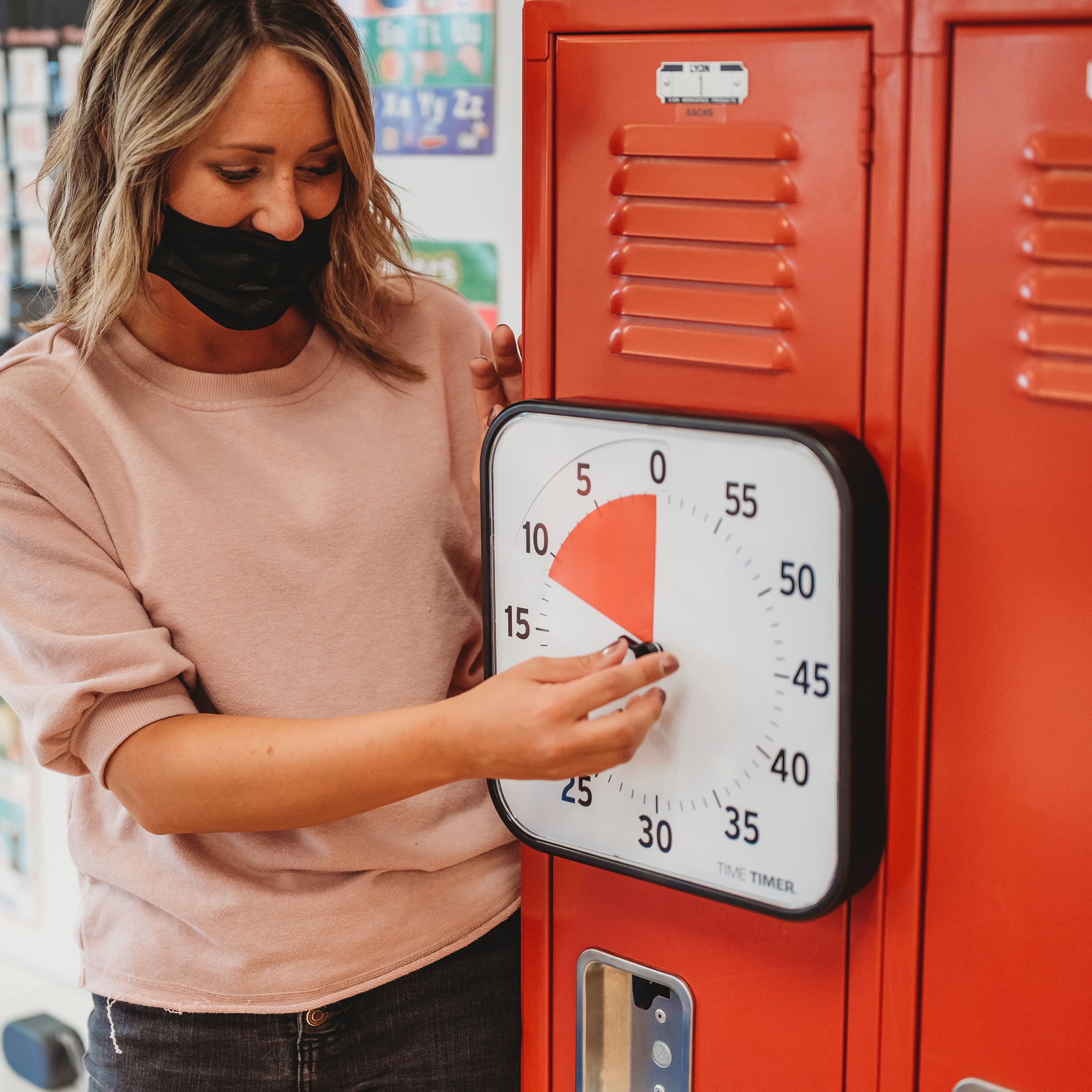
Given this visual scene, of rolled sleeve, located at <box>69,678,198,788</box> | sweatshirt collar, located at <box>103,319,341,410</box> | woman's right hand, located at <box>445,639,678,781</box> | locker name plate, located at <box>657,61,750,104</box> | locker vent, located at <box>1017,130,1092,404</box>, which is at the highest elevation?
locker name plate, located at <box>657,61,750,104</box>

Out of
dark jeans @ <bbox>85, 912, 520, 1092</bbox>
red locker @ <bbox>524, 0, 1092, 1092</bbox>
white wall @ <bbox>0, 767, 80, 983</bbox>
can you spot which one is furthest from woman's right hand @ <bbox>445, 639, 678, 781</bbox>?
white wall @ <bbox>0, 767, 80, 983</bbox>

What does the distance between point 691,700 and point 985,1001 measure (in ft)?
0.91

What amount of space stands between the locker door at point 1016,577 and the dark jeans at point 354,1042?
19.5 inches

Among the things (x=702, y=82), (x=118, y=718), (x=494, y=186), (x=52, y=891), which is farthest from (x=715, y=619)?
(x=52, y=891)

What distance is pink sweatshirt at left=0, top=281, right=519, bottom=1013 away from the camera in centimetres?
107

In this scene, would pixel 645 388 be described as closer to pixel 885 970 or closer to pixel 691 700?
pixel 691 700

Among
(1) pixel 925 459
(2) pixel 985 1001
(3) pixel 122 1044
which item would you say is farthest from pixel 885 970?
(3) pixel 122 1044

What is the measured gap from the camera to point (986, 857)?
0.85 metres

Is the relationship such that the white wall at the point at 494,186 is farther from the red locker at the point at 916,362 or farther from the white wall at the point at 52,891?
the white wall at the point at 52,891

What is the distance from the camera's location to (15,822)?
3014 mm

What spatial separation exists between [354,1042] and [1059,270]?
891mm

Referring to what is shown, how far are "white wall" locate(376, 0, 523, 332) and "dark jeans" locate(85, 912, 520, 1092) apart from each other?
952 mm

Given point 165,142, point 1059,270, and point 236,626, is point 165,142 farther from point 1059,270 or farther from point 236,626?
point 1059,270

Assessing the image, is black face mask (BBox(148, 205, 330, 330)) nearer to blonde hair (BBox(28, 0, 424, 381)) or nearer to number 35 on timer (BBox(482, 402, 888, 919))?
blonde hair (BBox(28, 0, 424, 381))
